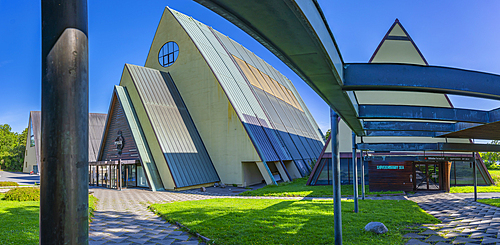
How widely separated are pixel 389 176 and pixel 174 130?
625 inches

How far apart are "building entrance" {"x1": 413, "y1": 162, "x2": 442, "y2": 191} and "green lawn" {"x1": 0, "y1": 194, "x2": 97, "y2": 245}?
19491 mm

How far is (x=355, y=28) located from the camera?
19.5 ft

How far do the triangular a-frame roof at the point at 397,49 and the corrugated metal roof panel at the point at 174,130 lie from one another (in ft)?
50.5

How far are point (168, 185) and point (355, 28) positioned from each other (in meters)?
19.0

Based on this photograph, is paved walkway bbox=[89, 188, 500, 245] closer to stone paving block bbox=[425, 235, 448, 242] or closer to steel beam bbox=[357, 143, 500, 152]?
stone paving block bbox=[425, 235, 448, 242]

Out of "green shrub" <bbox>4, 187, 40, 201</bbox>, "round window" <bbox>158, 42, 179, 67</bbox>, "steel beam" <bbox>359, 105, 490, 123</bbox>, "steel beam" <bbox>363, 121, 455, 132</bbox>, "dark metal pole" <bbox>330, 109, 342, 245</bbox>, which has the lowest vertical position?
"green shrub" <bbox>4, 187, 40, 201</bbox>

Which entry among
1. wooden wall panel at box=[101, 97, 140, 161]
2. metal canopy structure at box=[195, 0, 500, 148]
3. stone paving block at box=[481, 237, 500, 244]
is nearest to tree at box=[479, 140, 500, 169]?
stone paving block at box=[481, 237, 500, 244]

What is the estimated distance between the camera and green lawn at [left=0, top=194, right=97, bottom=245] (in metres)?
8.11

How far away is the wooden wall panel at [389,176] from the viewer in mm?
20234

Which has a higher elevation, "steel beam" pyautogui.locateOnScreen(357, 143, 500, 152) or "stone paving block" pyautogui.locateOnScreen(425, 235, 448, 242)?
"steel beam" pyautogui.locateOnScreen(357, 143, 500, 152)

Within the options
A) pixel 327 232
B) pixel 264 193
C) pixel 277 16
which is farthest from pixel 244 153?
pixel 277 16

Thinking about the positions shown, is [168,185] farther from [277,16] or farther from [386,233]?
[277,16]

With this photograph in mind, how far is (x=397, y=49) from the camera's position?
2409 centimetres

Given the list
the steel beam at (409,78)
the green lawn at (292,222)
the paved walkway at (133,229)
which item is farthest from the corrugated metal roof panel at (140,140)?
the steel beam at (409,78)
